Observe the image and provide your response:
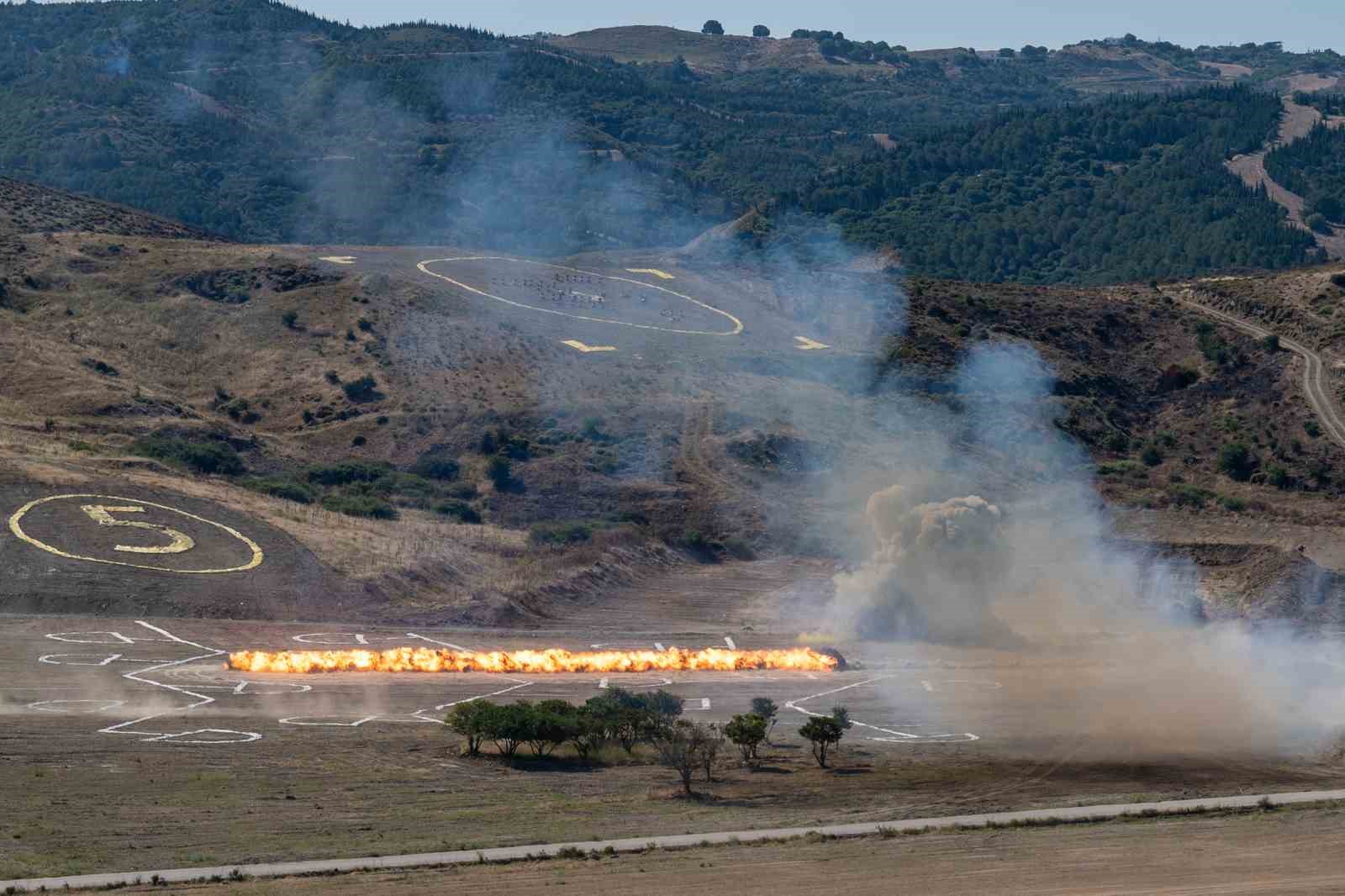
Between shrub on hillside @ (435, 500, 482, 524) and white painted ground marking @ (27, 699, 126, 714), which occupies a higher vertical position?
shrub on hillside @ (435, 500, 482, 524)

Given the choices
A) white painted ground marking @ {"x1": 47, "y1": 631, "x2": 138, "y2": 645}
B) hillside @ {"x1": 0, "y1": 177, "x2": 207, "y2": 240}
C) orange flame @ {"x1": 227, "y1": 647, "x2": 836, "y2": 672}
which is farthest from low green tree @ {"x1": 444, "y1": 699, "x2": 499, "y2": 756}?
hillside @ {"x1": 0, "y1": 177, "x2": 207, "y2": 240}

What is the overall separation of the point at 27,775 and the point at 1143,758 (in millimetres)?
39124

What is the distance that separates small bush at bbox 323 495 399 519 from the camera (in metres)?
108

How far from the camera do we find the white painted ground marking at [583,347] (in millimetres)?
134125

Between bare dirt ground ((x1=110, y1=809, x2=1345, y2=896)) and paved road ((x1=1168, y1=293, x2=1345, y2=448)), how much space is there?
257 feet

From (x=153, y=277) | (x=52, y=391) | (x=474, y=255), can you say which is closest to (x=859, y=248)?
(x=474, y=255)

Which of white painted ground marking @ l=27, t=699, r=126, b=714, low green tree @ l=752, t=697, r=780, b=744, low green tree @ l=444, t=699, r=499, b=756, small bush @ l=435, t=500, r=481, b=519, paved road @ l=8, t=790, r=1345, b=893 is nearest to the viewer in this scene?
paved road @ l=8, t=790, r=1345, b=893

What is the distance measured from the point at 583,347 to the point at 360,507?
30721 millimetres

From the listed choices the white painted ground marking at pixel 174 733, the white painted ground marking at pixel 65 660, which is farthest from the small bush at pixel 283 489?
the white painted ground marking at pixel 65 660

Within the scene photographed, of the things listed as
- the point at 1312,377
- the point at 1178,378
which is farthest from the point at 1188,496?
the point at 1178,378

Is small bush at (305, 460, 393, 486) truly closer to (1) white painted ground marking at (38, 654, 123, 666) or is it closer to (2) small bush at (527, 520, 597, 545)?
(2) small bush at (527, 520, 597, 545)

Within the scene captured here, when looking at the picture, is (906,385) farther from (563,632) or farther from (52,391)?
(52,391)

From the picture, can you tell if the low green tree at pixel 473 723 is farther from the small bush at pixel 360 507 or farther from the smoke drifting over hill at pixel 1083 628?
the small bush at pixel 360 507

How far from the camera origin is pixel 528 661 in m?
82.2
